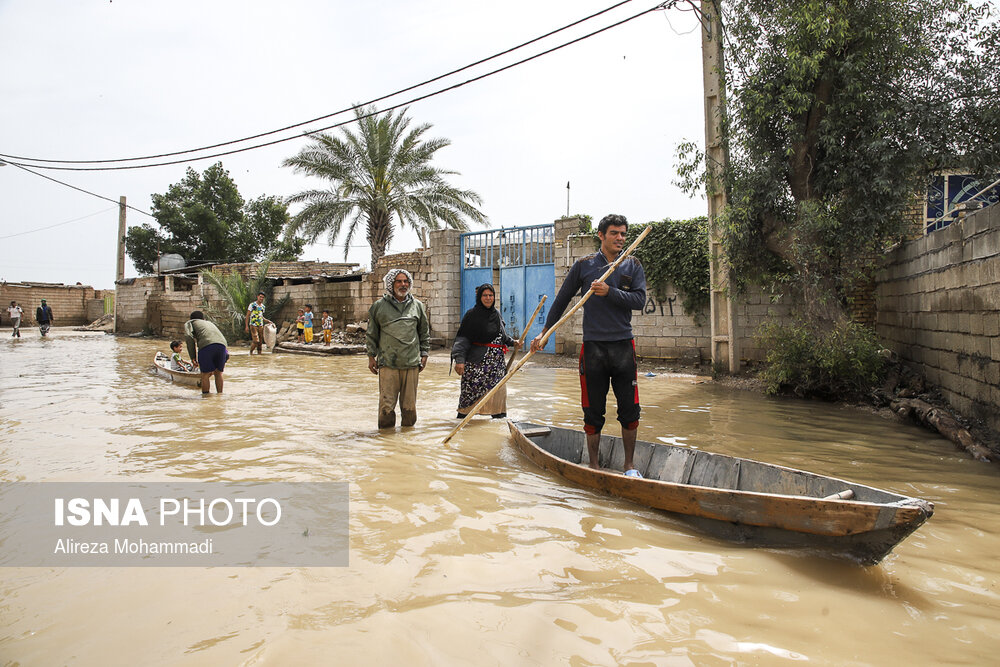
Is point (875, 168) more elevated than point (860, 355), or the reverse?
point (875, 168)

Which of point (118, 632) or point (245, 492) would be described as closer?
point (118, 632)

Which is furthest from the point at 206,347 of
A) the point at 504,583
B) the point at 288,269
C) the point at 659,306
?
the point at 288,269

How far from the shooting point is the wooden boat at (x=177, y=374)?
1015 cm

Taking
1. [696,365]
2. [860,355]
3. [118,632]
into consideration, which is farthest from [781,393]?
[118,632]

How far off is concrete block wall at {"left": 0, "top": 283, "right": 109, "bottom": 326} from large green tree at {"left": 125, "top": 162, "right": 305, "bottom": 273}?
5131 millimetres

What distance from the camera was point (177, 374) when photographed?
34.7 ft

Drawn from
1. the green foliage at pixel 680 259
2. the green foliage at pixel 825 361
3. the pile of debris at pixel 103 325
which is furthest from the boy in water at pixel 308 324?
the pile of debris at pixel 103 325

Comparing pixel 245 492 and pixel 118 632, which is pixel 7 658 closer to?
pixel 118 632

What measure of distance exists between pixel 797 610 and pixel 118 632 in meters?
2.88

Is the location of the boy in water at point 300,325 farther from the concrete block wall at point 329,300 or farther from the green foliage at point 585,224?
the green foliage at point 585,224

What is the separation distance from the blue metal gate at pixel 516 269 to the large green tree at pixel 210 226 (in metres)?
20.2

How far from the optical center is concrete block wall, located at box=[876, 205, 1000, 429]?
5.55m

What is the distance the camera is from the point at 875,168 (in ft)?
27.9

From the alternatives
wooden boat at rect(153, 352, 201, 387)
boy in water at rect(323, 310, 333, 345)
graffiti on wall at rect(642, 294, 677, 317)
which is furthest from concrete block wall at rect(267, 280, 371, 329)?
graffiti on wall at rect(642, 294, 677, 317)
